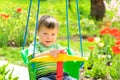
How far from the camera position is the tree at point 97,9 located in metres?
12.7

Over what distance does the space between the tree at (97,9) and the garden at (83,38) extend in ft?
0.50

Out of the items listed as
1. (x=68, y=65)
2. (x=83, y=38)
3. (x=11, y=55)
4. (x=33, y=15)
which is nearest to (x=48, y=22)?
(x=68, y=65)

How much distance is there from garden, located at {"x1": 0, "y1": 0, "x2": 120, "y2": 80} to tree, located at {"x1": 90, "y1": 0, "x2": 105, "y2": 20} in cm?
15

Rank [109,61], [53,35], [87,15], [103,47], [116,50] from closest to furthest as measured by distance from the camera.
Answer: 1. [53,35]
2. [116,50]
3. [109,61]
4. [103,47]
5. [87,15]

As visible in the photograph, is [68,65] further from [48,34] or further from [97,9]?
[97,9]

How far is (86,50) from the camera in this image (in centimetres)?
865

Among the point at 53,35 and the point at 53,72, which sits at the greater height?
the point at 53,35

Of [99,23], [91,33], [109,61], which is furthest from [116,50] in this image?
[99,23]

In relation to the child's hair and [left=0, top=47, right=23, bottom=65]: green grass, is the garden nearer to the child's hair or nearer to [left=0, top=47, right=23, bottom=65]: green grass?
[left=0, top=47, right=23, bottom=65]: green grass

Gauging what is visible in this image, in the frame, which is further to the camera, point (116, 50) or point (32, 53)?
point (116, 50)

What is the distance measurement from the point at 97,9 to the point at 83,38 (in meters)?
2.50

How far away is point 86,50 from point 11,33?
156cm

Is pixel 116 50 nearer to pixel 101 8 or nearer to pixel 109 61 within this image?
pixel 109 61

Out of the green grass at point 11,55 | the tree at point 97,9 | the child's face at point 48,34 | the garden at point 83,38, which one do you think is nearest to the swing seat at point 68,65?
the child's face at point 48,34
